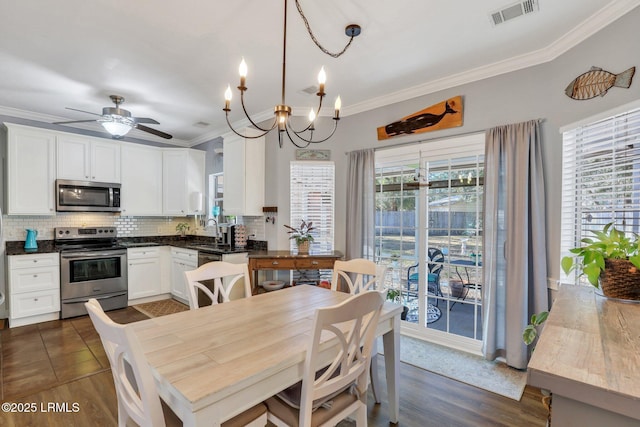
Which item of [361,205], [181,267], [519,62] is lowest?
[181,267]

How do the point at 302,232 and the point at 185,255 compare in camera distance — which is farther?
the point at 185,255

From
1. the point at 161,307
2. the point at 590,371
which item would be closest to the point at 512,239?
the point at 590,371

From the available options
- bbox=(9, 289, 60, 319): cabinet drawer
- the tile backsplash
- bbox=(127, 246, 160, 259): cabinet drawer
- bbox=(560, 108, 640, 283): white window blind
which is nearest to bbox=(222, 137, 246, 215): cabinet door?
the tile backsplash

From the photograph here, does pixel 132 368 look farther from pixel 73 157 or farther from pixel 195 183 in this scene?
pixel 195 183

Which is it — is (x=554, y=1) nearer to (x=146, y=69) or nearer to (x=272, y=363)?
(x=272, y=363)

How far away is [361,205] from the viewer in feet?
12.1

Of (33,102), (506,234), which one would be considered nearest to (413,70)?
(506,234)

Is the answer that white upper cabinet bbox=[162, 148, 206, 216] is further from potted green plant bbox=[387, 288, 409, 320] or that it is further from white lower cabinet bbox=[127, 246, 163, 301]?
potted green plant bbox=[387, 288, 409, 320]

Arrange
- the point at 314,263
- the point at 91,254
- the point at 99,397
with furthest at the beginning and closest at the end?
the point at 91,254 < the point at 314,263 < the point at 99,397

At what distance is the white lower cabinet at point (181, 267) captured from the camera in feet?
14.9

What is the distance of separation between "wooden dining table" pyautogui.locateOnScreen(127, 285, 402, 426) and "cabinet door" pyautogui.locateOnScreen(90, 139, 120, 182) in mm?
3901

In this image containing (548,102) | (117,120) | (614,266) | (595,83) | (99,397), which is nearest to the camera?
(614,266)

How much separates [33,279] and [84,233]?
955 mm

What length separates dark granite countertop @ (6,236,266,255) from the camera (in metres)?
3.97
